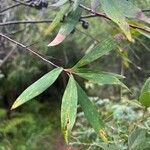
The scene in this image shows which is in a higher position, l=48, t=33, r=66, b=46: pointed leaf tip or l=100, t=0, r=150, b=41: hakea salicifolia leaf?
l=100, t=0, r=150, b=41: hakea salicifolia leaf

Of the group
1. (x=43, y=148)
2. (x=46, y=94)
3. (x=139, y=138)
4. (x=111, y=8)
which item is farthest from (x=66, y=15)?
(x=46, y=94)

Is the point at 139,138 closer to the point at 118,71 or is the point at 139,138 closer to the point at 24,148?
the point at 24,148

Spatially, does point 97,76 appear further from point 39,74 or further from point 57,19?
point 39,74

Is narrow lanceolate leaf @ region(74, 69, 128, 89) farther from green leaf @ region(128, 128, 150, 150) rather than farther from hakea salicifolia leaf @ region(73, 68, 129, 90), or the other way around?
green leaf @ region(128, 128, 150, 150)

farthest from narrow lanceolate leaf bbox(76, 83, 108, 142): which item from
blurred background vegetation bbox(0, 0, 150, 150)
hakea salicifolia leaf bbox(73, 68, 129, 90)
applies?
blurred background vegetation bbox(0, 0, 150, 150)

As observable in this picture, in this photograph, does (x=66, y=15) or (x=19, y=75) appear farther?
(x=19, y=75)
